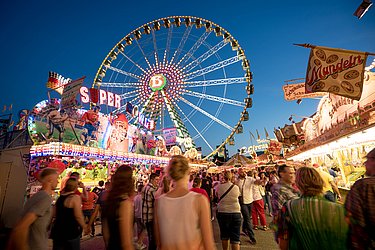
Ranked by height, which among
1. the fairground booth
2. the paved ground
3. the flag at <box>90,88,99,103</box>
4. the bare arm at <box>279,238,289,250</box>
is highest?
the flag at <box>90,88,99,103</box>

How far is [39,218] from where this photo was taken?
2.24 metres

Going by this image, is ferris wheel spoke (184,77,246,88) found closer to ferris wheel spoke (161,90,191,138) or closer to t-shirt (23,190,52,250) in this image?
ferris wheel spoke (161,90,191,138)

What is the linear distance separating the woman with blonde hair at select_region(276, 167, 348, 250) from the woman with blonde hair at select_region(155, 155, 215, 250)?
0.67 meters

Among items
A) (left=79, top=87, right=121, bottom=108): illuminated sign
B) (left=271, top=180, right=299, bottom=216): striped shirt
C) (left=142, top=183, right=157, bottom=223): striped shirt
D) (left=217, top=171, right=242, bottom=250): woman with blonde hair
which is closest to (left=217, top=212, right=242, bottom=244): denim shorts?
(left=217, top=171, right=242, bottom=250): woman with blonde hair

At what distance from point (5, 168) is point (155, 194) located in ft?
21.4

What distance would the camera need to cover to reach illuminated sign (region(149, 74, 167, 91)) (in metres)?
21.1

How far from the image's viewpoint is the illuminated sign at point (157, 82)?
21.1 metres

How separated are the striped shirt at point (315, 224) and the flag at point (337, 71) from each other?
4.13 meters

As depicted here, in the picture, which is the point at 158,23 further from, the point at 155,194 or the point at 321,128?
the point at 155,194

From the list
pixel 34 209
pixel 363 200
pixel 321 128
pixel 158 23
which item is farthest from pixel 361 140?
pixel 158 23

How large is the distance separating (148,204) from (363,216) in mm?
3249

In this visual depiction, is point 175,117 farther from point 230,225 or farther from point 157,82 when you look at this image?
point 230,225

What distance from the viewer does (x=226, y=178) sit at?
14.9 feet

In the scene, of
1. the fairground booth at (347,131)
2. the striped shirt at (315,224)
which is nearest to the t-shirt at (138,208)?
the striped shirt at (315,224)
